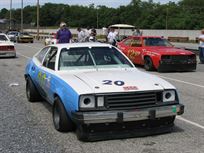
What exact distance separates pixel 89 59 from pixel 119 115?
2.02m

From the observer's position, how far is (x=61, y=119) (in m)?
6.38

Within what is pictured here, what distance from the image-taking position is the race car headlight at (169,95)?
6195mm

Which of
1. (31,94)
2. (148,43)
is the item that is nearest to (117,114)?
(31,94)

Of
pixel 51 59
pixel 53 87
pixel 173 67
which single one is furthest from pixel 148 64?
pixel 53 87

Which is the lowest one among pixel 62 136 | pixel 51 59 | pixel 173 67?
pixel 62 136

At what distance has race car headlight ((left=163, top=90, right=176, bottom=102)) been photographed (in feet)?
20.3

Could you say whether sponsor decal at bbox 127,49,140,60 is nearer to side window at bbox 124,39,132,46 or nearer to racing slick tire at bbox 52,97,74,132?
side window at bbox 124,39,132,46

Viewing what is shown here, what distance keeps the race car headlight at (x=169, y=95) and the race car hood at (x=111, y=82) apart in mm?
74

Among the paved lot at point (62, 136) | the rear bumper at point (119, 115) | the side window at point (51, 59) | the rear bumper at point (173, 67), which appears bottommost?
the paved lot at point (62, 136)

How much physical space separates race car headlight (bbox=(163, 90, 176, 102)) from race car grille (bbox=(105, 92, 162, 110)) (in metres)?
0.16

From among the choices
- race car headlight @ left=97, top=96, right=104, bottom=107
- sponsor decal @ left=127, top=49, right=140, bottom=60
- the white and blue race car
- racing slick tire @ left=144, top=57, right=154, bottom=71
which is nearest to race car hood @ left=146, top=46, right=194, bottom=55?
racing slick tire @ left=144, top=57, right=154, bottom=71

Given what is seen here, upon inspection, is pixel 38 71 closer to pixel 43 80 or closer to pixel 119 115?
pixel 43 80

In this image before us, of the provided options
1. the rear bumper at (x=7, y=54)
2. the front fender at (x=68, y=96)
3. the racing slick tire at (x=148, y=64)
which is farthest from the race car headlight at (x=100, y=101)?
the rear bumper at (x=7, y=54)

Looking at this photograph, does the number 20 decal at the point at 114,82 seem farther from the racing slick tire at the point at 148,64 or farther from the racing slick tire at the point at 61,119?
the racing slick tire at the point at 148,64
